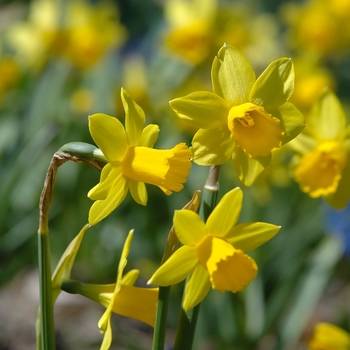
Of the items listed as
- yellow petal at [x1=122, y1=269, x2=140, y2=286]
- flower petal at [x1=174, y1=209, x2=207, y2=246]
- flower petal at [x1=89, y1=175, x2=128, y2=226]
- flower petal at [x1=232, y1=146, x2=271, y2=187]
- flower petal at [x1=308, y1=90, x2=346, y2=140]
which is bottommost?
yellow petal at [x1=122, y1=269, x2=140, y2=286]

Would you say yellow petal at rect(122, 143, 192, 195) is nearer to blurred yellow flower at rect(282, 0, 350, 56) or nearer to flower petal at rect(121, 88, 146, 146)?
flower petal at rect(121, 88, 146, 146)

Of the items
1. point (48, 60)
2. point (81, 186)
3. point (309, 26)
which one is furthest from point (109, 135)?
point (309, 26)

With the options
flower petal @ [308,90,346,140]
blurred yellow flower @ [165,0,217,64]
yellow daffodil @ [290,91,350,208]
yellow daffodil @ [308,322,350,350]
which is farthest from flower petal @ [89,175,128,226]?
blurred yellow flower @ [165,0,217,64]

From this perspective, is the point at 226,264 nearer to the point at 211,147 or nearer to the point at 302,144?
the point at 211,147

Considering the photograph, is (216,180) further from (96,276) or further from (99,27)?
(99,27)

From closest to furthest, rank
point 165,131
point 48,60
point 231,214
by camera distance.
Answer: point 231,214 < point 165,131 < point 48,60

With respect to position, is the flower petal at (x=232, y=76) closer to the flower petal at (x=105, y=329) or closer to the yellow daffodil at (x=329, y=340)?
the flower petal at (x=105, y=329)

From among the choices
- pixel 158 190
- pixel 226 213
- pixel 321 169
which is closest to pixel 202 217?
pixel 226 213
